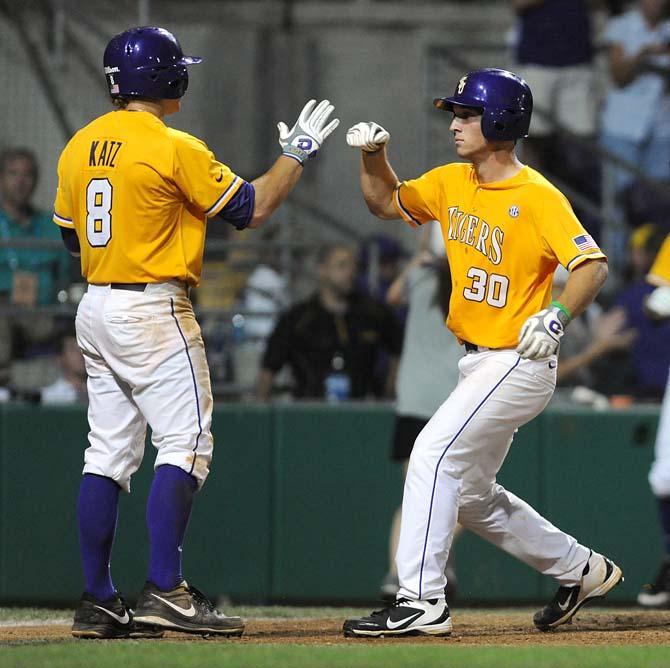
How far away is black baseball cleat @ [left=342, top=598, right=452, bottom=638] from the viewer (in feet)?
16.2

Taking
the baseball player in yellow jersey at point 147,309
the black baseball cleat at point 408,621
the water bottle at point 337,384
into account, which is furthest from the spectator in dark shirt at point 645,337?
the baseball player in yellow jersey at point 147,309

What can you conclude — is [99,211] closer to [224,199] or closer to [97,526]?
[224,199]

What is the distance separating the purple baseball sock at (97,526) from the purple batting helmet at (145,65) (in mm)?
1380

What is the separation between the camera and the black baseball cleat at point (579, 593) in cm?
534

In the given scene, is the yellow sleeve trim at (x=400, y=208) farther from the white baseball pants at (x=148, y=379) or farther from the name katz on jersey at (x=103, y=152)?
the name katz on jersey at (x=103, y=152)

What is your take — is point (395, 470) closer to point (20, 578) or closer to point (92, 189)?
point (20, 578)

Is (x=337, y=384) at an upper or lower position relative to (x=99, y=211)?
lower

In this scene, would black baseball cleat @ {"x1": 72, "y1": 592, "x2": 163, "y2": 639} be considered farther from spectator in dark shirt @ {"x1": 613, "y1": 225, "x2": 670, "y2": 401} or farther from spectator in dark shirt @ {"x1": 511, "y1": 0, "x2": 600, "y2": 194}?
spectator in dark shirt @ {"x1": 511, "y1": 0, "x2": 600, "y2": 194}

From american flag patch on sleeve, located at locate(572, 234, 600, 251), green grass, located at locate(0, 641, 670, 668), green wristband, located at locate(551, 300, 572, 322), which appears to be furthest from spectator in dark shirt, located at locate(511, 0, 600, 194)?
green grass, located at locate(0, 641, 670, 668)

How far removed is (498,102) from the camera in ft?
17.0

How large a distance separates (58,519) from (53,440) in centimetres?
46

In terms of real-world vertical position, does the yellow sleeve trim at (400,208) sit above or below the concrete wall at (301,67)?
below

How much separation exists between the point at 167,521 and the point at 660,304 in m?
3.20

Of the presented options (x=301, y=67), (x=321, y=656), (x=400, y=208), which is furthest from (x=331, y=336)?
(x=321, y=656)
